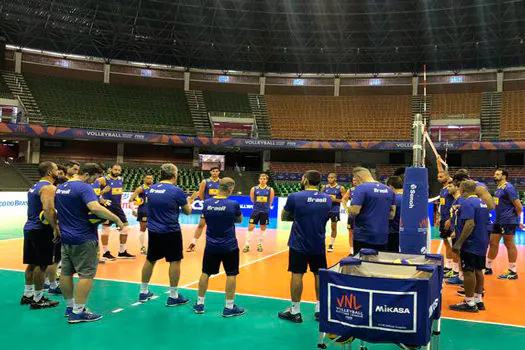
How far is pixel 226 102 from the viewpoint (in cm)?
3809

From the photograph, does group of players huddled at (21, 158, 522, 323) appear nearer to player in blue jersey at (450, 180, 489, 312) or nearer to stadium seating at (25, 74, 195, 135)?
player in blue jersey at (450, 180, 489, 312)

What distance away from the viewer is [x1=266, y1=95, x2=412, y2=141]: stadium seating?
3575 cm

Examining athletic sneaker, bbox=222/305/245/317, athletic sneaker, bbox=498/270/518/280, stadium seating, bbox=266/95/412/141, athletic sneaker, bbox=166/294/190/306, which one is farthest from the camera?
stadium seating, bbox=266/95/412/141

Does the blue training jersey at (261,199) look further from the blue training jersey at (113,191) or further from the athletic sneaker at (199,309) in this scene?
the athletic sneaker at (199,309)

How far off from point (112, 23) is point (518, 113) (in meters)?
31.1

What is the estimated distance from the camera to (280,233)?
55.7 ft

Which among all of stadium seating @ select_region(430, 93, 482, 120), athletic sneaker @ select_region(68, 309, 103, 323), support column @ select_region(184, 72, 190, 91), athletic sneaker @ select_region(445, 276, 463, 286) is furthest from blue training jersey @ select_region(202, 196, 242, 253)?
support column @ select_region(184, 72, 190, 91)

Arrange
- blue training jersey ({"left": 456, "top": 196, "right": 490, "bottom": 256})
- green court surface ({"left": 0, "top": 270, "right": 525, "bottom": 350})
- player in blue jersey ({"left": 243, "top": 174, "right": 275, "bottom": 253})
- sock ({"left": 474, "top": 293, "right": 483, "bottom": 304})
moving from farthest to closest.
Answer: player in blue jersey ({"left": 243, "top": 174, "right": 275, "bottom": 253}) → sock ({"left": 474, "top": 293, "right": 483, "bottom": 304}) → blue training jersey ({"left": 456, "top": 196, "right": 490, "bottom": 256}) → green court surface ({"left": 0, "top": 270, "right": 525, "bottom": 350})

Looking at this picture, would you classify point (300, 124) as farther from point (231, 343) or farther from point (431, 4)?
point (231, 343)

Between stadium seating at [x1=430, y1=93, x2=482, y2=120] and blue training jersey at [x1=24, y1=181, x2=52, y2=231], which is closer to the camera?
blue training jersey at [x1=24, y1=181, x2=52, y2=231]

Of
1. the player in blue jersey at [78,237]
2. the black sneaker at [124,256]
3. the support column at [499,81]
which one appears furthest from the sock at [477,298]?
the support column at [499,81]

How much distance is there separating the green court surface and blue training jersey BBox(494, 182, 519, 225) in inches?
169

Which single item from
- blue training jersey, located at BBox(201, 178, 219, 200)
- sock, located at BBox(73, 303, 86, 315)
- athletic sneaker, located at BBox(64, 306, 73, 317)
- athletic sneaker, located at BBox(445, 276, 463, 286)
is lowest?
athletic sneaker, located at BBox(445, 276, 463, 286)

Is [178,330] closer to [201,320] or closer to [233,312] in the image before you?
[201,320]
